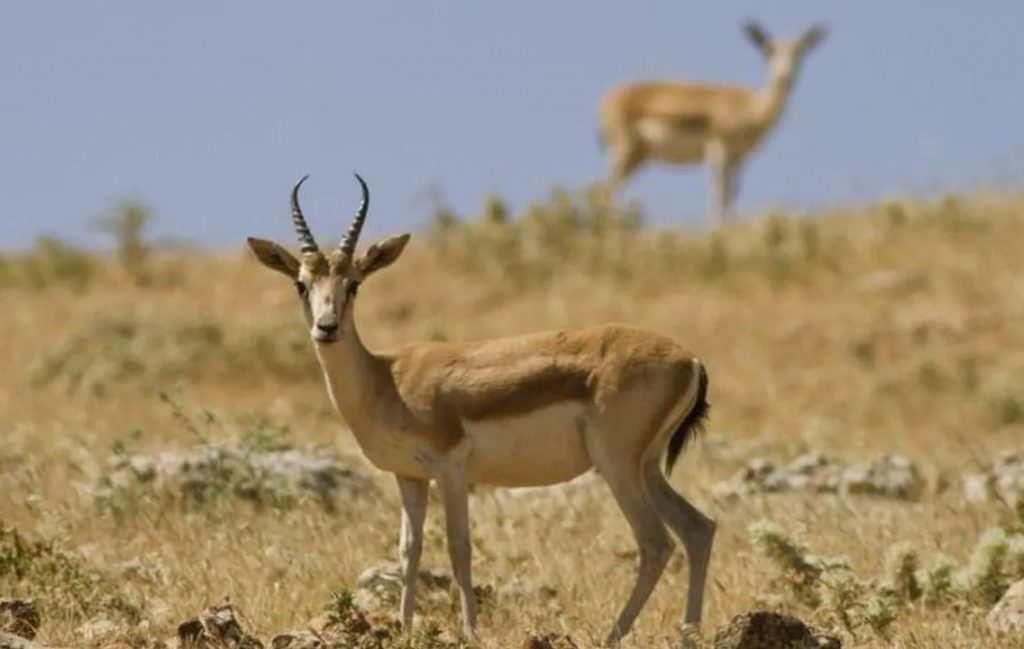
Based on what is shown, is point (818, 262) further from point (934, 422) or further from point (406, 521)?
point (406, 521)

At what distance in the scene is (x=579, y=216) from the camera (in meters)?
24.4

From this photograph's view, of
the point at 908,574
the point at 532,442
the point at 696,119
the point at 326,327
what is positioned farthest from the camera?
the point at 696,119

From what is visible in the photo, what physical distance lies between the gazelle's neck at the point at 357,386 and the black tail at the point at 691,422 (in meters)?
1.03

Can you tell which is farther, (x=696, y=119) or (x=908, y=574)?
(x=696, y=119)

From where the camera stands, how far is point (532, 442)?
923 centimetres

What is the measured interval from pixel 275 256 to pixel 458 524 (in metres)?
1.26

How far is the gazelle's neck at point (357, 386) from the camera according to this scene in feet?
30.8

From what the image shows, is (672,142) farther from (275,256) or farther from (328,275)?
(328,275)

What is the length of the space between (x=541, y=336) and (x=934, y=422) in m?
9.48

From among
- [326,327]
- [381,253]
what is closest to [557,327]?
[381,253]

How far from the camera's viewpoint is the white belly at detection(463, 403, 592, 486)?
922 centimetres

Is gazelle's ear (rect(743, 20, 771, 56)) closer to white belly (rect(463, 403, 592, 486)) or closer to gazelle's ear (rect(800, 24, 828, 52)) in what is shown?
gazelle's ear (rect(800, 24, 828, 52))

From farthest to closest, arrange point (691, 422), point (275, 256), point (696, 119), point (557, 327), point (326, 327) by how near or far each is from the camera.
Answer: point (696, 119) < point (557, 327) < point (275, 256) < point (691, 422) < point (326, 327)

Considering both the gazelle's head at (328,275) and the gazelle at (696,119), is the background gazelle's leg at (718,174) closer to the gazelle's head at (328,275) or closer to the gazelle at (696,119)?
the gazelle at (696,119)
